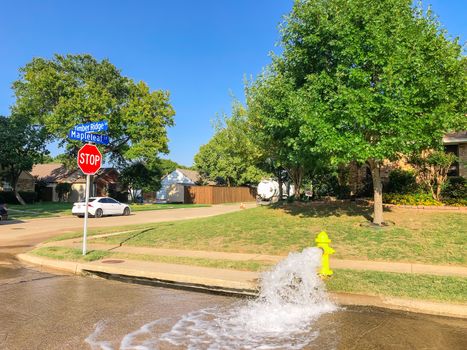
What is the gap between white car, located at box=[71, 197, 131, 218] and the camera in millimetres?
26922

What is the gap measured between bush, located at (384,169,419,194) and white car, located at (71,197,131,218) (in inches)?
726

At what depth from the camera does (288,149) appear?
14.9 m

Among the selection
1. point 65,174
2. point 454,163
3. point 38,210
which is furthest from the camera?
point 65,174

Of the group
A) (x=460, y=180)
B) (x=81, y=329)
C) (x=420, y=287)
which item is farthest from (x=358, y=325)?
(x=460, y=180)

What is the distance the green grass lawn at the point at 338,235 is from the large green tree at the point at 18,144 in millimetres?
25395

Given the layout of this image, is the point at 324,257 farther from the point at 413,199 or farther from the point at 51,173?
the point at 51,173

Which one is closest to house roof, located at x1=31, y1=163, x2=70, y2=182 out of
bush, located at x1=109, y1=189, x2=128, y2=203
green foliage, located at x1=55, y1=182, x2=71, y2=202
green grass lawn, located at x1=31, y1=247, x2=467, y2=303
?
green foliage, located at x1=55, y1=182, x2=71, y2=202

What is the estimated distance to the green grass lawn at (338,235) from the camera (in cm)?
1048

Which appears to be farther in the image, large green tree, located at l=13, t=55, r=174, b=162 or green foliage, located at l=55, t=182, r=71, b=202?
green foliage, located at l=55, t=182, r=71, b=202

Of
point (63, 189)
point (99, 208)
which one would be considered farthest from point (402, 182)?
point (63, 189)

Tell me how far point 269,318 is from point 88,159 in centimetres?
718

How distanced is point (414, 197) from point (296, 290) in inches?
414

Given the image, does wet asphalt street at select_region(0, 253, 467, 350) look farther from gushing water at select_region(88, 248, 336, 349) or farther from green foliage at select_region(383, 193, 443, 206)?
green foliage at select_region(383, 193, 443, 206)

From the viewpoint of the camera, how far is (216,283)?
26.2 feet
